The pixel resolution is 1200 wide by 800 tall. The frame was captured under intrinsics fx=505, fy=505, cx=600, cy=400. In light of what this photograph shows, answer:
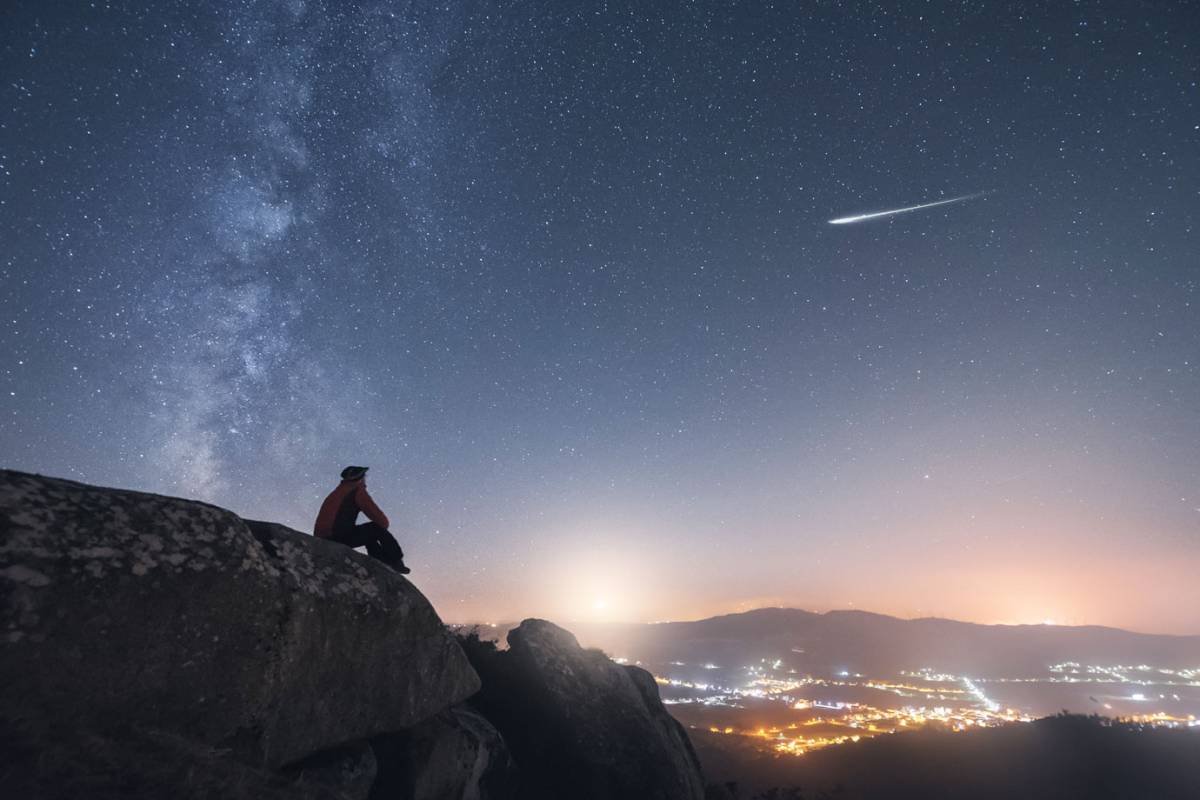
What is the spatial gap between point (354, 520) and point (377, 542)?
0.61 m

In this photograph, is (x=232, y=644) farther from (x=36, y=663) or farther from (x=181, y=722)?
(x=36, y=663)

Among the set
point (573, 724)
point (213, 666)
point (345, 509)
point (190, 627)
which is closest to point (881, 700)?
point (573, 724)

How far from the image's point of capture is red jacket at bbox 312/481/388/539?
8602mm

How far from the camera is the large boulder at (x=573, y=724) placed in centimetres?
1073

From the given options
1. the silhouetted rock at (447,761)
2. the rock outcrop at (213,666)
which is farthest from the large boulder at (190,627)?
the silhouetted rock at (447,761)

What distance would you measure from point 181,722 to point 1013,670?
801 feet

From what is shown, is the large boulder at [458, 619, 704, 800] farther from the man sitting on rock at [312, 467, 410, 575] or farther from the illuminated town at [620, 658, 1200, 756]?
the illuminated town at [620, 658, 1200, 756]

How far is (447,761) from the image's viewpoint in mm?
8312

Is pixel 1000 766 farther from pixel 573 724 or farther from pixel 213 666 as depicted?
pixel 213 666

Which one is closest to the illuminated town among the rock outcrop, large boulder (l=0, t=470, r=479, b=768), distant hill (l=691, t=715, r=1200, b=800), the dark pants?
distant hill (l=691, t=715, r=1200, b=800)

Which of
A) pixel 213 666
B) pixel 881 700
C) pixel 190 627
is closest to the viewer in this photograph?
pixel 190 627

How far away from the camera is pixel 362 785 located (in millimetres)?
6848

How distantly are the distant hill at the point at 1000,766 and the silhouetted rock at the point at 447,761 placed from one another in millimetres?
20633

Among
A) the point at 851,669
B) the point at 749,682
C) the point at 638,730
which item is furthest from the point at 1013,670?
the point at 638,730
